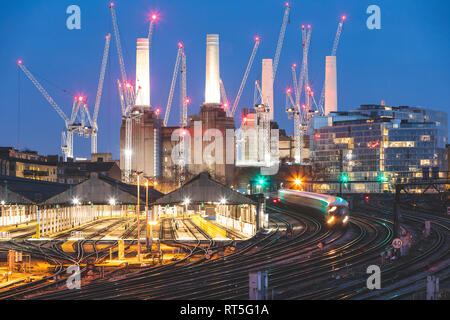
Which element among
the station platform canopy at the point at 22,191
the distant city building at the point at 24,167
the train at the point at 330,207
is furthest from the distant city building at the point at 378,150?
the station platform canopy at the point at 22,191

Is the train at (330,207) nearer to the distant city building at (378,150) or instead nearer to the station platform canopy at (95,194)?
the station platform canopy at (95,194)

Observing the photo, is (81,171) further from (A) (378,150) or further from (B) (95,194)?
(B) (95,194)

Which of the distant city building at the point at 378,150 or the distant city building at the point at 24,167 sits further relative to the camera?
the distant city building at the point at 378,150

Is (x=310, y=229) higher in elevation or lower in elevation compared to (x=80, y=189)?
lower

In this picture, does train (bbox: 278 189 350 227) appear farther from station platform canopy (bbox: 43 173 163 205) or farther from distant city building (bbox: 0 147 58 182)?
distant city building (bbox: 0 147 58 182)

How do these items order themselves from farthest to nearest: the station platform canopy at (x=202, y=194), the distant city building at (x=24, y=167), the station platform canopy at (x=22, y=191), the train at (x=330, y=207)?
the distant city building at (x=24, y=167)
the train at (x=330, y=207)
the station platform canopy at (x=22, y=191)
the station platform canopy at (x=202, y=194)

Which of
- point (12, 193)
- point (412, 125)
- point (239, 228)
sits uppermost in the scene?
point (412, 125)

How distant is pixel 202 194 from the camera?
177 feet

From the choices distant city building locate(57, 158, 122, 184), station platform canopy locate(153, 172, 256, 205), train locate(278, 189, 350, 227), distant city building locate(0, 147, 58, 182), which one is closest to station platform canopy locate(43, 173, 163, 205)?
station platform canopy locate(153, 172, 256, 205)

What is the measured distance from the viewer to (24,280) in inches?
1297

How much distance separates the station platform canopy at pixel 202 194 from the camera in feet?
174
